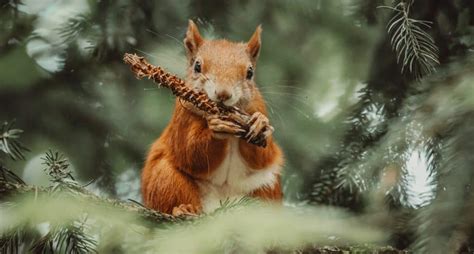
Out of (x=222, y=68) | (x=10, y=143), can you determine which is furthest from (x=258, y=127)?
(x=10, y=143)

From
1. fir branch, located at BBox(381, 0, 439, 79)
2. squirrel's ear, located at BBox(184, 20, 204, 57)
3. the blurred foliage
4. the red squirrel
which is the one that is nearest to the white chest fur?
the red squirrel

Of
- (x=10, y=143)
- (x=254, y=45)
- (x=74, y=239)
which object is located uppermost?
(x=254, y=45)

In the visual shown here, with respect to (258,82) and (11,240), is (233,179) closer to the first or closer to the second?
(258,82)

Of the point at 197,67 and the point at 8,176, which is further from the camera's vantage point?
the point at 197,67

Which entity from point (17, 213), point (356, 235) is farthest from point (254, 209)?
point (17, 213)

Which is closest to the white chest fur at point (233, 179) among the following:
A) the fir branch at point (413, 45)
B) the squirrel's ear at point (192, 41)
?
the squirrel's ear at point (192, 41)

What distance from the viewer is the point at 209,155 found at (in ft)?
5.87

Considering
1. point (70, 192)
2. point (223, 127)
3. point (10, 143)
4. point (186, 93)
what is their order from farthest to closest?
1. point (223, 127)
2. point (186, 93)
3. point (10, 143)
4. point (70, 192)

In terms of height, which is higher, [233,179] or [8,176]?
[233,179]

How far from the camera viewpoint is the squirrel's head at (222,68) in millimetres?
1672

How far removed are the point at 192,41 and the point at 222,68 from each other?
0.13m

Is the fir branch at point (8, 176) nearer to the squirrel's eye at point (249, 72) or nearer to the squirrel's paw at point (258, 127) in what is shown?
the squirrel's paw at point (258, 127)

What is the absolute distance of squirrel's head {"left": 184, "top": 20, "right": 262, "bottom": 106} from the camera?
167cm

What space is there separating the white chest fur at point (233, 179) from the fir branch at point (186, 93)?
251 mm
